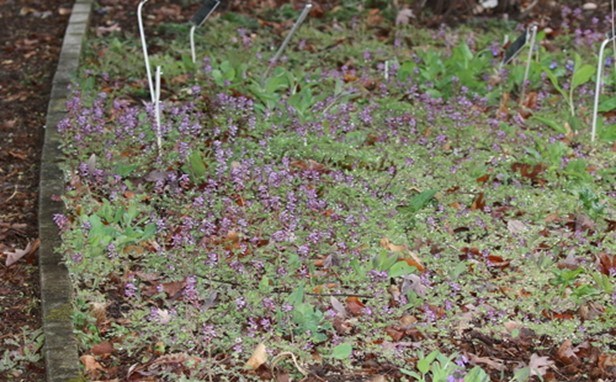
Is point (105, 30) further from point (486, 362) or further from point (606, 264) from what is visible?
point (486, 362)

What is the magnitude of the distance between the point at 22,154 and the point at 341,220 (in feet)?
7.13

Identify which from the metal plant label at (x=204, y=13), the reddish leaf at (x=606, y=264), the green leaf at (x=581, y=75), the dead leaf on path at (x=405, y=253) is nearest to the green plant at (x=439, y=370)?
the dead leaf on path at (x=405, y=253)

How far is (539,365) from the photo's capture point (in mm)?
3934

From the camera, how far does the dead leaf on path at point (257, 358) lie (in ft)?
12.8

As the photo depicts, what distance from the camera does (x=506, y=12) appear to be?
8289mm

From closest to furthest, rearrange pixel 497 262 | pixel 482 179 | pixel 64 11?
pixel 497 262
pixel 482 179
pixel 64 11

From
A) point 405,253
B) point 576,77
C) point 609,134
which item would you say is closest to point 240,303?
point 405,253

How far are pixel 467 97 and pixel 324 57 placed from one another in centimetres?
126

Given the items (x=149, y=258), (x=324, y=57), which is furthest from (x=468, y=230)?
(x=324, y=57)

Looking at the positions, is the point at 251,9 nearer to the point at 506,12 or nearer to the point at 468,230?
the point at 506,12

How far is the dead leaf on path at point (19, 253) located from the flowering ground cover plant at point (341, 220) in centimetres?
22

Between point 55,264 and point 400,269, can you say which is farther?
point 55,264

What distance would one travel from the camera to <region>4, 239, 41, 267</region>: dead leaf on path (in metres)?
4.87

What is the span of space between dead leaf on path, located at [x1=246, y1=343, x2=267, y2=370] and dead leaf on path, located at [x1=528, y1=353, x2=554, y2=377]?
0.98 m
